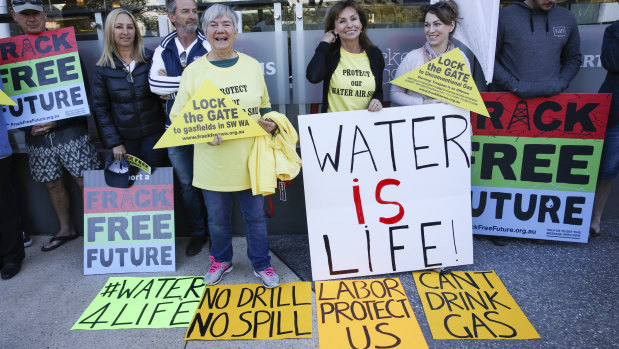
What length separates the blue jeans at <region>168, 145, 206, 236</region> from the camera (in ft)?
10.2

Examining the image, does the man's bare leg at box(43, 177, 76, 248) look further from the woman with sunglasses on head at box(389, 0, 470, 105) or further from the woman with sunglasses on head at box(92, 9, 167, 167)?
the woman with sunglasses on head at box(389, 0, 470, 105)

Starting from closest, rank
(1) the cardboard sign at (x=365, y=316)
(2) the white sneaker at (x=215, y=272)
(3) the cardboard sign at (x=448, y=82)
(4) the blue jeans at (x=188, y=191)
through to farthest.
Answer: (1) the cardboard sign at (x=365, y=316) < (3) the cardboard sign at (x=448, y=82) < (2) the white sneaker at (x=215, y=272) < (4) the blue jeans at (x=188, y=191)

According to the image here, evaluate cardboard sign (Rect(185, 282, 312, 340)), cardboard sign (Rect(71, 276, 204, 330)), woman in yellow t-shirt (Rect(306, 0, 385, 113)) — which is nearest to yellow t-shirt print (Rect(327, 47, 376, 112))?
woman in yellow t-shirt (Rect(306, 0, 385, 113))

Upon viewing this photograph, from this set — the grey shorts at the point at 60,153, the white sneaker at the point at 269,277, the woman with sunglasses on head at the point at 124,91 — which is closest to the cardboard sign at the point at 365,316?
the white sneaker at the point at 269,277

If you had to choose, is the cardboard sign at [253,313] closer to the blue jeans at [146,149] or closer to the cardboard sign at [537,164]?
the blue jeans at [146,149]

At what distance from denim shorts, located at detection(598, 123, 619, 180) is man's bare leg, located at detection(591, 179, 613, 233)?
0.47 ft

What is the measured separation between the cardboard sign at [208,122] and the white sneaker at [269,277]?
99 cm

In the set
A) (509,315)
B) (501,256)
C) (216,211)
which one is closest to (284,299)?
(216,211)

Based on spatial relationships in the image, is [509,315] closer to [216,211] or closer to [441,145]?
[441,145]

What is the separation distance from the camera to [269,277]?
9.42ft

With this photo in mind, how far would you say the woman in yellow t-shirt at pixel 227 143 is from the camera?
2.45 metres

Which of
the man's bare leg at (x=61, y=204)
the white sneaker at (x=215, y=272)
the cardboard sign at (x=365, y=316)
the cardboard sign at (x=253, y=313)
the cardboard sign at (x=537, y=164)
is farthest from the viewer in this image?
the man's bare leg at (x=61, y=204)

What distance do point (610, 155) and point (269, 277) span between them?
278cm

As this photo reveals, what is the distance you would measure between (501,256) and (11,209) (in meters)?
3.66
